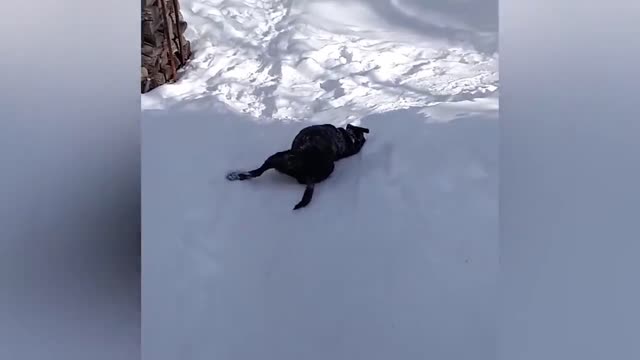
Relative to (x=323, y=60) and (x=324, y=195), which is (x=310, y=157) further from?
(x=323, y=60)

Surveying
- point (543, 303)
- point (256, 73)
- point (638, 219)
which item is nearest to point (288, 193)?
point (256, 73)

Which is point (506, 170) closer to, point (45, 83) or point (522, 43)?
point (522, 43)

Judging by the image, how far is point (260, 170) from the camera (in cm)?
163

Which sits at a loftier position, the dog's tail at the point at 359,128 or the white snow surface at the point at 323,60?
the white snow surface at the point at 323,60

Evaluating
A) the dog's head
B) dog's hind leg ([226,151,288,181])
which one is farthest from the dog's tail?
dog's hind leg ([226,151,288,181])

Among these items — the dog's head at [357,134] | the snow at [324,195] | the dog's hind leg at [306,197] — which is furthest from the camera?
the dog's head at [357,134]

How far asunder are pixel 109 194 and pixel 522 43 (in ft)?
2.80

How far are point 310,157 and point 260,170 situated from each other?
0.11 meters

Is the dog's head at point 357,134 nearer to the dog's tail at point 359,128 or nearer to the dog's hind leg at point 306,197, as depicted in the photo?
the dog's tail at point 359,128

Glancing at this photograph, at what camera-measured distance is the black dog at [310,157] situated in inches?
64.2

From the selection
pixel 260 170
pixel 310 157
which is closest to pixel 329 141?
pixel 310 157

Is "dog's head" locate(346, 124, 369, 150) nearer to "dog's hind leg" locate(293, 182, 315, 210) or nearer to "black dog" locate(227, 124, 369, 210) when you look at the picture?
"black dog" locate(227, 124, 369, 210)

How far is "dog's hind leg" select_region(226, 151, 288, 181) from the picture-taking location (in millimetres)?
1605

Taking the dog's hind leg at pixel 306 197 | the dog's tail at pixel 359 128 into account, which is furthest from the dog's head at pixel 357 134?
the dog's hind leg at pixel 306 197
